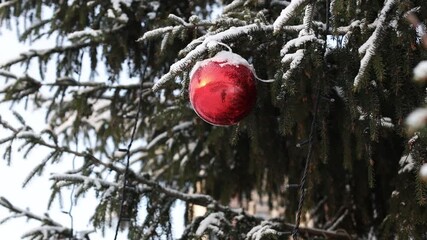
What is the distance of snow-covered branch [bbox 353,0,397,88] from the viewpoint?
208 centimetres

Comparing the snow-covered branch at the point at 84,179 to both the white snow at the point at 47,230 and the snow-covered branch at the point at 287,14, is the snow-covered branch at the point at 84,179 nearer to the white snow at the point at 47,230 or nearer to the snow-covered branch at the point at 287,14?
the white snow at the point at 47,230

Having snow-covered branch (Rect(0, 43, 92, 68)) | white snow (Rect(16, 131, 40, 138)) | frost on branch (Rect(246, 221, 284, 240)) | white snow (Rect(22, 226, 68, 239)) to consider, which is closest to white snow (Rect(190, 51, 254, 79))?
frost on branch (Rect(246, 221, 284, 240))

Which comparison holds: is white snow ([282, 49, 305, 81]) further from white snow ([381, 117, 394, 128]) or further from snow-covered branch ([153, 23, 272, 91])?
white snow ([381, 117, 394, 128])

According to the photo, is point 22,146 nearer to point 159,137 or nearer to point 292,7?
point 159,137

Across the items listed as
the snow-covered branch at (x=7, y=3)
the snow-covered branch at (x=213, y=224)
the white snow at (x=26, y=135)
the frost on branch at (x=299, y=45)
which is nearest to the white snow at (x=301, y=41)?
the frost on branch at (x=299, y=45)

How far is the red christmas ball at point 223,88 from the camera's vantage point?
206cm

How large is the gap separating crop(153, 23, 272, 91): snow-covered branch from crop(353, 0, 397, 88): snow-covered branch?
1.44ft

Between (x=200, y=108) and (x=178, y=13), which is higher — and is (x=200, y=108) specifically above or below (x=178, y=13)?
below

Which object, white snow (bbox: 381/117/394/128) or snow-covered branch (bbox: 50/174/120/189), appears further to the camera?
snow-covered branch (bbox: 50/174/120/189)

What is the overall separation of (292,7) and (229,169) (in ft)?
8.36

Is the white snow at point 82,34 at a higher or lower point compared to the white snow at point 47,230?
higher

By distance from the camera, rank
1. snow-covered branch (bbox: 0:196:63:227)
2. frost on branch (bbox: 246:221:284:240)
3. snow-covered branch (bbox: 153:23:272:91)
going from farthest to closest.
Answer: snow-covered branch (bbox: 0:196:63:227) → frost on branch (bbox: 246:221:284:240) → snow-covered branch (bbox: 153:23:272:91)

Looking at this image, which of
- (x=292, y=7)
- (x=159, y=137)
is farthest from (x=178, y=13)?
(x=292, y=7)

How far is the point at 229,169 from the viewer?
4.55 m
